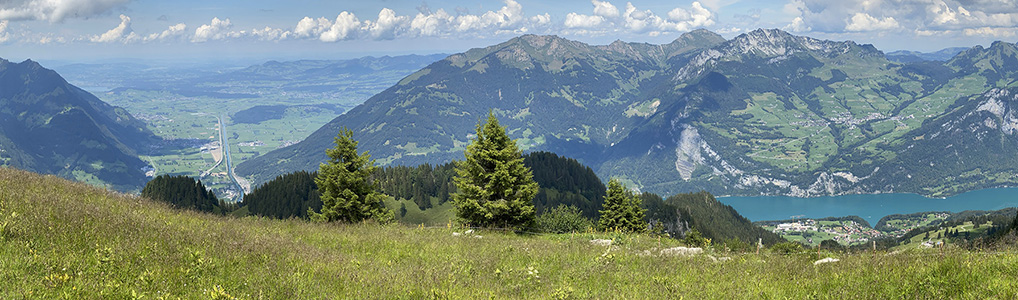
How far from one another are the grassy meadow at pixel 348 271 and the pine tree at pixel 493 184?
20520mm

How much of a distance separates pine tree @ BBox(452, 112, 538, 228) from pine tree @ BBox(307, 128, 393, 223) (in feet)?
24.2

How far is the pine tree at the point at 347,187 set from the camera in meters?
36.9

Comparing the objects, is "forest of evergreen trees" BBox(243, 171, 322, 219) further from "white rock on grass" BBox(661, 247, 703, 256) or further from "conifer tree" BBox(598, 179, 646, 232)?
"white rock on grass" BBox(661, 247, 703, 256)

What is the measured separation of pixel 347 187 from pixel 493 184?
11.8 m

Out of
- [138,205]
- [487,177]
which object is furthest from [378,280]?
[487,177]

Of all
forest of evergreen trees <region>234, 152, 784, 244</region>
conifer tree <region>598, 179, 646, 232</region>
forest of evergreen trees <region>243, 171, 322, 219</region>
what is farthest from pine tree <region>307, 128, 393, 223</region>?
forest of evergreen trees <region>243, 171, 322, 219</region>

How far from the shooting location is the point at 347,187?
37.5m

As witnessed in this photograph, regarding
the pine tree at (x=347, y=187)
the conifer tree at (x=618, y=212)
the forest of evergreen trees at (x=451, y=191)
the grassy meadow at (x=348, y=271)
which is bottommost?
the forest of evergreen trees at (x=451, y=191)

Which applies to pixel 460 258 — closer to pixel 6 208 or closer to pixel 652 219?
pixel 6 208

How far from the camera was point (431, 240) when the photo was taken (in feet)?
50.8

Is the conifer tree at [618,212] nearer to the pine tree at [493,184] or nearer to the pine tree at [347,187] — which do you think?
the pine tree at [493,184]

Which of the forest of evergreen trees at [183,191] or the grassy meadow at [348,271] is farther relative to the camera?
the forest of evergreen trees at [183,191]

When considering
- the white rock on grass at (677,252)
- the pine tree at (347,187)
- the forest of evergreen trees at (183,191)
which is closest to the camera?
the white rock on grass at (677,252)

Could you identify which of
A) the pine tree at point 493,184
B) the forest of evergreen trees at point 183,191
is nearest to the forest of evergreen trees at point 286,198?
the forest of evergreen trees at point 183,191
